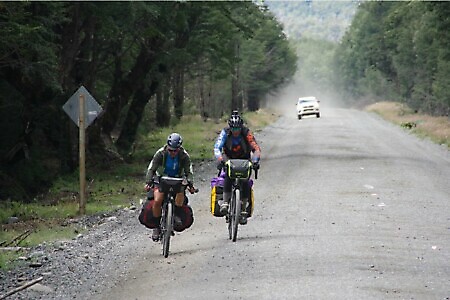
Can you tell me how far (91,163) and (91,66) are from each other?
10.5 feet

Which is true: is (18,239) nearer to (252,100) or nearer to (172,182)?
(172,182)

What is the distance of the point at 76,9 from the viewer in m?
24.5

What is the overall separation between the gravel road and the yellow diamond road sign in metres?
2.15

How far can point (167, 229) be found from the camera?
501 inches

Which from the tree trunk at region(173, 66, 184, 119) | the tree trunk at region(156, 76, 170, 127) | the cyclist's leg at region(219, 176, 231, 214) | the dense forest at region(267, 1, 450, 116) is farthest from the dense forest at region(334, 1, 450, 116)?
the cyclist's leg at region(219, 176, 231, 214)

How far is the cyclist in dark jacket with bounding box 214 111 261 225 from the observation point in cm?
1386

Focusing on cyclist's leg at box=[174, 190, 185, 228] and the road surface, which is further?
cyclist's leg at box=[174, 190, 185, 228]

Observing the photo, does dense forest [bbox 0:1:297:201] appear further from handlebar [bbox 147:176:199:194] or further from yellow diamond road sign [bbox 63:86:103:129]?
handlebar [bbox 147:176:199:194]

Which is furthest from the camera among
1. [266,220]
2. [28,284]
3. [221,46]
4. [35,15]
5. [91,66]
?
[221,46]

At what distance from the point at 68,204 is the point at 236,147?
8.39 m

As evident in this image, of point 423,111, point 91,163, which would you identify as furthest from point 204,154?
point 423,111

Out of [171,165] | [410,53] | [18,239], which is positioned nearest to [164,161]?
[171,165]

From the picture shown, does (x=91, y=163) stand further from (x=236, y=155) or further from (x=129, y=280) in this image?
(x=129, y=280)

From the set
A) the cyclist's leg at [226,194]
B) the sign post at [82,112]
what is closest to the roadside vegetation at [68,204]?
the sign post at [82,112]
